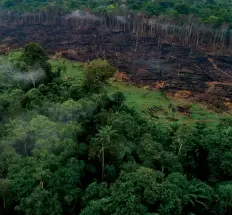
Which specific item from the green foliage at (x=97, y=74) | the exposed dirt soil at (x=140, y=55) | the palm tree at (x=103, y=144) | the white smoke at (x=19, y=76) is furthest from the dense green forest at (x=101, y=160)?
the exposed dirt soil at (x=140, y=55)

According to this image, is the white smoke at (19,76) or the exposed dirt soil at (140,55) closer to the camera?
the white smoke at (19,76)

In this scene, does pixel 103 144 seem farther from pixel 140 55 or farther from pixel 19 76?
pixel 140 55

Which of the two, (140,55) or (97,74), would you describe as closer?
(97,74)

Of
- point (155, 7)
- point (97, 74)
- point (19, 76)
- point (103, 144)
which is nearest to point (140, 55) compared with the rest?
point (97, 74)

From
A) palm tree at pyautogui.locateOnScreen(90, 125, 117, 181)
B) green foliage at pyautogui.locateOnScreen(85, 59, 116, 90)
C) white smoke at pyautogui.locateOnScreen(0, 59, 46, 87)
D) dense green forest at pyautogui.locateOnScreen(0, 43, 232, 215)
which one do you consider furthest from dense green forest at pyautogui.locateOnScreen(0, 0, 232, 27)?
palm tree at pyautogui.locateOnScreen(90, 125, 117, 181)

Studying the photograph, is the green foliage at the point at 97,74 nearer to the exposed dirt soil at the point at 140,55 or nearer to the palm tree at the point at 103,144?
the exposed dirt soil at the point at 140,55

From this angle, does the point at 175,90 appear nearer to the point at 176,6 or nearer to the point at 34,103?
the point at 34,103
